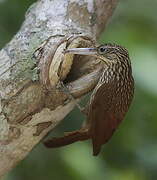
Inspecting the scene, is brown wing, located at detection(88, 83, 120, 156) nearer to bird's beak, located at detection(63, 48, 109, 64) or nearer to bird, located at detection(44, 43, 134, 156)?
bird, located at detection(44, 43, 134, 156)

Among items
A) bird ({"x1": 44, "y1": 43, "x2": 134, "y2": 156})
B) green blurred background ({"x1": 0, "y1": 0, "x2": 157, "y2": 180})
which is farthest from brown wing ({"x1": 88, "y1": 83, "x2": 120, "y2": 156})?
green blurred background ({"x1": 0, "y1": 0, "x2": 157, "y2": 180})

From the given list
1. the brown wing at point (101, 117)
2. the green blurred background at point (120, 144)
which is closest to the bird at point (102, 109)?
the brown wing at point (101, 117)

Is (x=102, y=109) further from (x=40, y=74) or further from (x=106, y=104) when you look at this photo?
(x=40, y=74)

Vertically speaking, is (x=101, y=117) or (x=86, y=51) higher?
(x=86, y=51)

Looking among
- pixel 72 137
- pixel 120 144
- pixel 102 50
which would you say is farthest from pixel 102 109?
pixel 120 144

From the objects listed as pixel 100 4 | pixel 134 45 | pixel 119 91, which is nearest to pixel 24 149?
pixel 119 91

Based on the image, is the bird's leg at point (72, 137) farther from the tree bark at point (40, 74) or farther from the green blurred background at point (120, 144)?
the green blurred background at point (120, 144)

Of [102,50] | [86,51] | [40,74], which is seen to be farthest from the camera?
[102,50]
